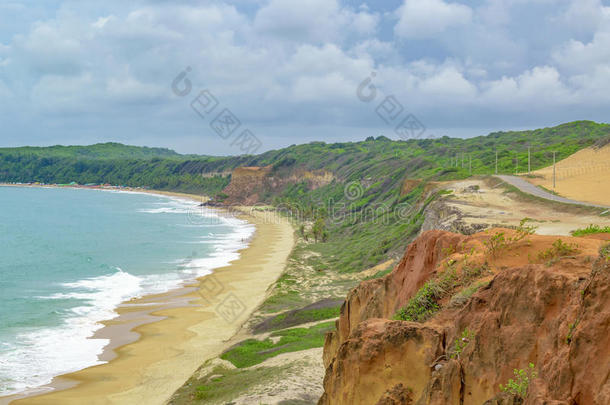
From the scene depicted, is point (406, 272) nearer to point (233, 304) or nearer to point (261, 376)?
point (261, 376)

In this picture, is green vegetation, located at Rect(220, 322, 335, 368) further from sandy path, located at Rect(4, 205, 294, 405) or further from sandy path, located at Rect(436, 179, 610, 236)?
sandy path, located at Rect(436, 179, 610, 236)

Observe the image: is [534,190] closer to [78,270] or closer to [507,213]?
[507,213]

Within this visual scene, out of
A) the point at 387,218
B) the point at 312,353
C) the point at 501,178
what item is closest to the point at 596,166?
the point at 501,178

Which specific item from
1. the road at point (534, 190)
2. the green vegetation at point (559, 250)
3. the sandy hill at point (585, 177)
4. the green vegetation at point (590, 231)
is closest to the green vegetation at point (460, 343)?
the green vegetation at point (559, 250)

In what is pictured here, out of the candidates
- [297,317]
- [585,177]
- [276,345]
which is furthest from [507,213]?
[585,177]

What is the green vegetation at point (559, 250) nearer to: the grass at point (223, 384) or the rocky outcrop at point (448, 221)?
the grass at point (223, 384)

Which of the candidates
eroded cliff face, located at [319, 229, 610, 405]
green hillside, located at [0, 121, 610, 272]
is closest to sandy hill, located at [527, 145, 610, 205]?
green hillside, located at [0, 121, 610, 272]
